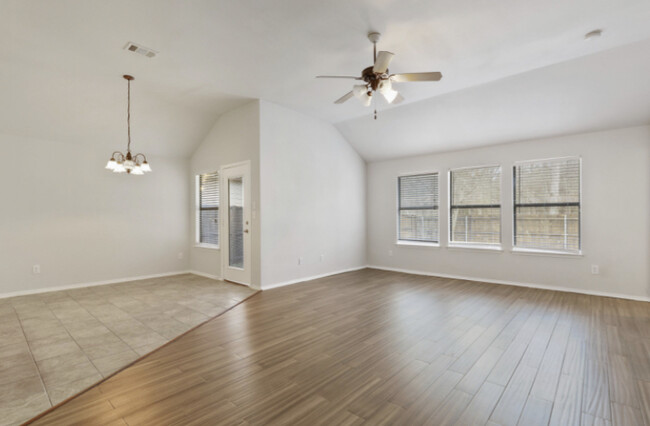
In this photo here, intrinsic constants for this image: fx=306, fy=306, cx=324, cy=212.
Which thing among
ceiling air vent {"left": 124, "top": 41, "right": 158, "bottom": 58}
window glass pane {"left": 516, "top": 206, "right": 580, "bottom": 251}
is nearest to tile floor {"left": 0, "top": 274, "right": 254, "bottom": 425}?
ceiling air vent {"left": 124, "top": 41, "right": 158, "bottom": 58}

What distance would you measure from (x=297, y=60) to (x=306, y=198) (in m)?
2.62

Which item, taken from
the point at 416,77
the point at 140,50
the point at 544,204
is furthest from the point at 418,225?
the point at 140,50

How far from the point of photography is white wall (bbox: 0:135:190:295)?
4820 mm

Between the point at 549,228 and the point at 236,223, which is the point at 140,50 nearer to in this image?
the point at 236,223

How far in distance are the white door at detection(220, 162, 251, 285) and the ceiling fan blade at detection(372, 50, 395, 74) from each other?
2980mm

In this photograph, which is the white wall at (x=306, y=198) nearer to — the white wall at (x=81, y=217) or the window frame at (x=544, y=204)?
the white wall at (x=81, y=217)

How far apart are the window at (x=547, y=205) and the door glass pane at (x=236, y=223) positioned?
16.0 feet

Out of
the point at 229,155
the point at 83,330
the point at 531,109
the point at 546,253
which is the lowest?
the point at 83,330

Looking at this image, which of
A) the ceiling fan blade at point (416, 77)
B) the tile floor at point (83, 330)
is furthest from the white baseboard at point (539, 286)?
the ceiling fan blade at point (416, 77)

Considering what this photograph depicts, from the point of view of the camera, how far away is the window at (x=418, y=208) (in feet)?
21.0

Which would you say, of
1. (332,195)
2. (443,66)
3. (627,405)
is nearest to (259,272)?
(332,195)

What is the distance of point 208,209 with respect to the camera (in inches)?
254

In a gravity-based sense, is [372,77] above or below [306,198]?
above

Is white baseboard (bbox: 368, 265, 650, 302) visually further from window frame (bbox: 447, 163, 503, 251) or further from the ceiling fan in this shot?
the ceiling fan
